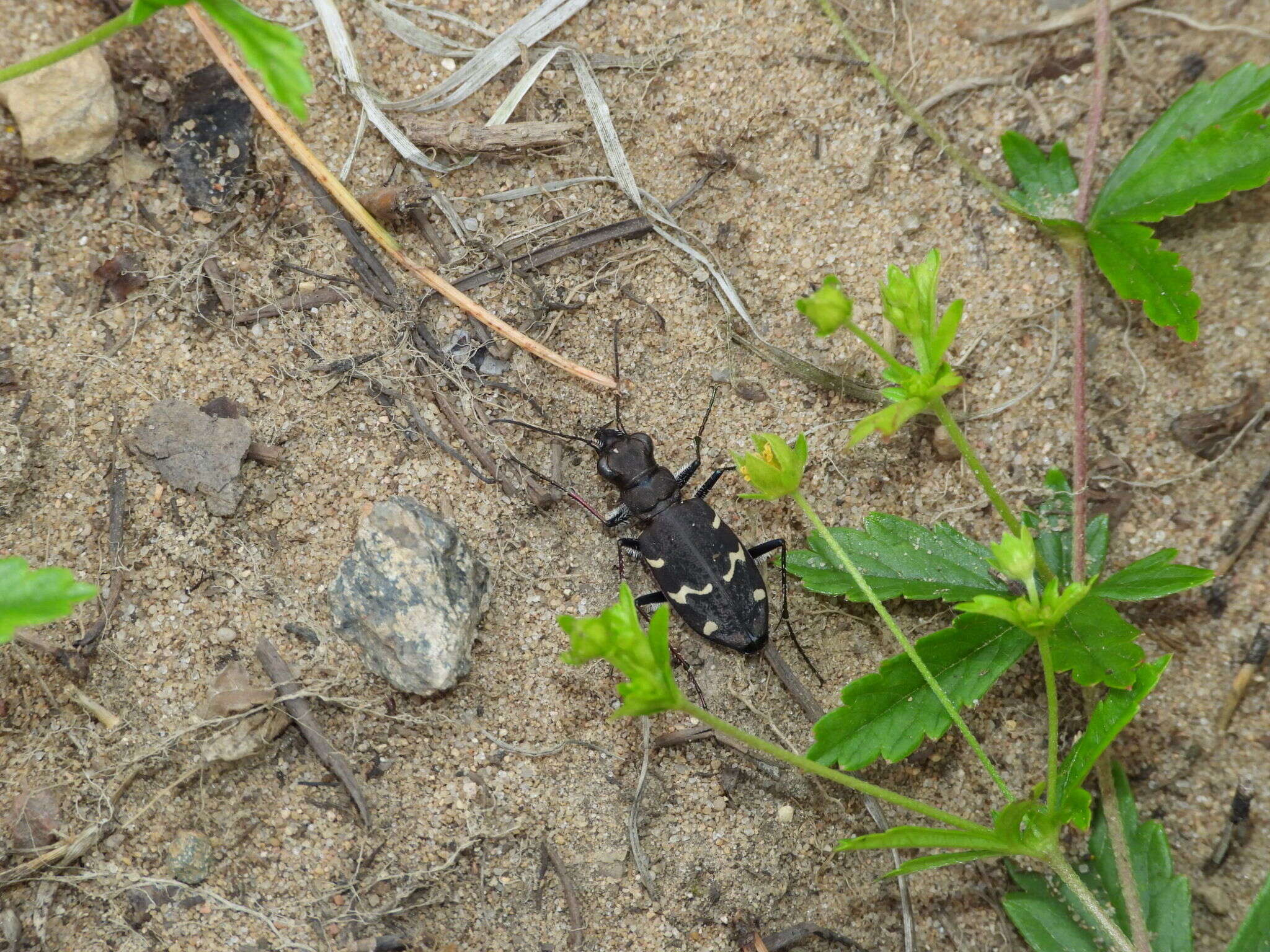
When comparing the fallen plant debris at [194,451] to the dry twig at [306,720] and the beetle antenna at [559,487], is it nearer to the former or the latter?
the dry twig at [306,720]

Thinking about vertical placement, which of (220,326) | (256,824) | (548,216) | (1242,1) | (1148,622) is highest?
(220,326)

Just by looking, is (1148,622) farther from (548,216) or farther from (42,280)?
(42,280)

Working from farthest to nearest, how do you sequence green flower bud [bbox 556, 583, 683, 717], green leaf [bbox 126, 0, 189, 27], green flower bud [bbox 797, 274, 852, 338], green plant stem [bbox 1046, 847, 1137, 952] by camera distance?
1. green plant stem [bbox 1046, 847, 1137, 952]
2. green flower bud [bbox 797, 274, 852, 338]
3. green flower bud [bbox 556, 583, 683, 717]
4. green leaf [bbox 126, 0, 189, 27]

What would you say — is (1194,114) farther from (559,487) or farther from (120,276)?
(120,276)

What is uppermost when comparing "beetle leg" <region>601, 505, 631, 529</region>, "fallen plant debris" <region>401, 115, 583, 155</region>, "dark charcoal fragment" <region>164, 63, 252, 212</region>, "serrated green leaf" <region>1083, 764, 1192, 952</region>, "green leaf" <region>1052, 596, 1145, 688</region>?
"dark charcoal fragment" <region>164, 63, 252, 212</region>

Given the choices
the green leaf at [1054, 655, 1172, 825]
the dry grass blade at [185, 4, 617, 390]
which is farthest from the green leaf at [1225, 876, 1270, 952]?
the dry grass blade at [185, 4, 617, 390]

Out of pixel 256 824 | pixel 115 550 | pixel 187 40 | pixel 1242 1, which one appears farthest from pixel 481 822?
pixel 1242 1

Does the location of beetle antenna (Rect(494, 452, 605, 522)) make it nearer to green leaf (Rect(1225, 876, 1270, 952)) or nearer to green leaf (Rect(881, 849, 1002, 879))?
green leaf (Rect(881, 849, 1002, 879))
